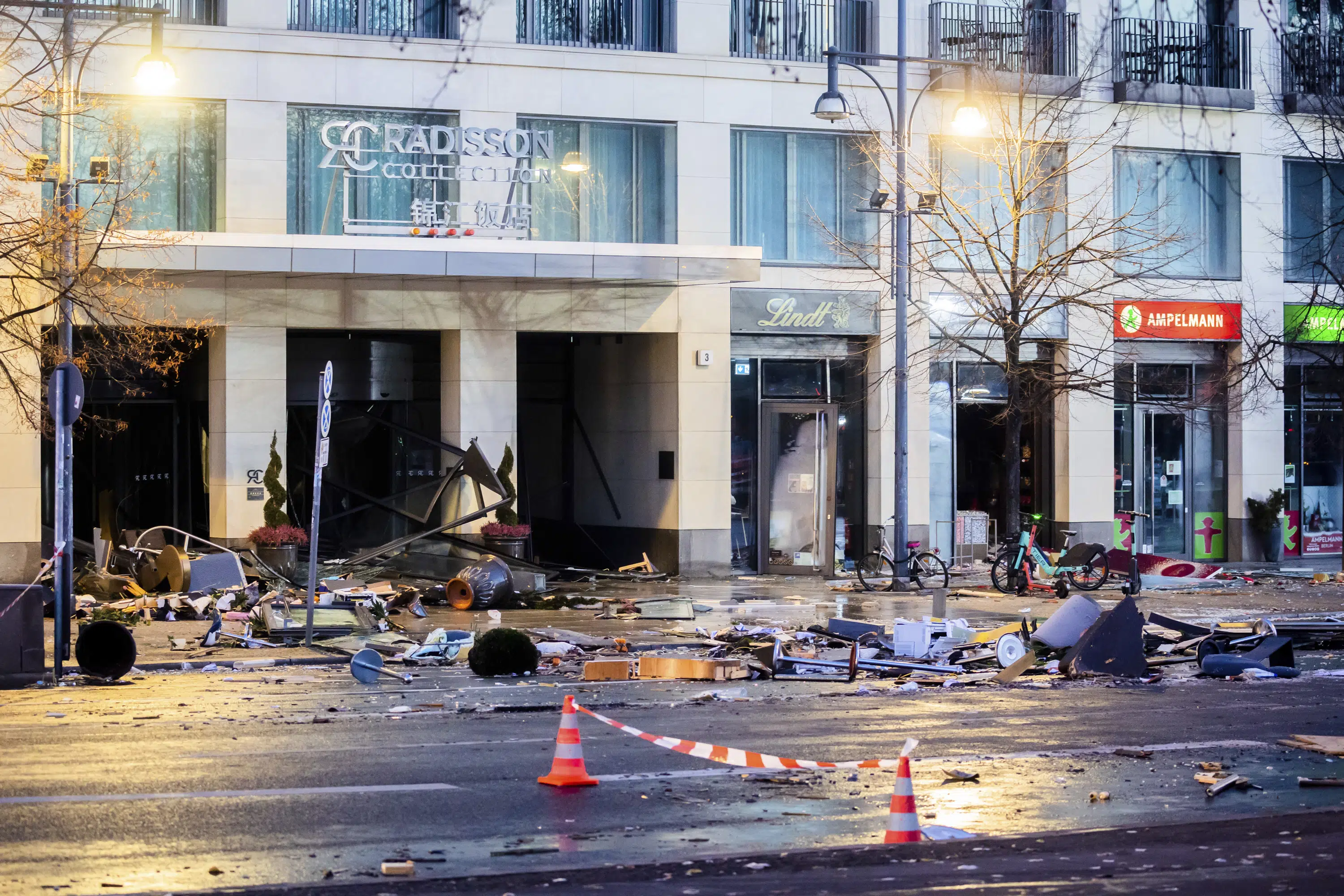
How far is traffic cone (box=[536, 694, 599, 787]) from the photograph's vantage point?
917 cm

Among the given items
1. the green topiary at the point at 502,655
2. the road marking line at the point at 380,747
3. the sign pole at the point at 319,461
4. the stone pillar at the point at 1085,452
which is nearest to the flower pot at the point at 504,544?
the sign pole at the point at 319,461

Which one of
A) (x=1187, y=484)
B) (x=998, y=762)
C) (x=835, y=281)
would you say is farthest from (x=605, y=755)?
(x=1187, y=484)

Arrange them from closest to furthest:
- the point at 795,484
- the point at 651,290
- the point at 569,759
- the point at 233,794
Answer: the point at 233,794 → the point at 569,759 → the point at 651,290 → the point at 795,484

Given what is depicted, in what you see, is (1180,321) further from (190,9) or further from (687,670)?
(687,670)

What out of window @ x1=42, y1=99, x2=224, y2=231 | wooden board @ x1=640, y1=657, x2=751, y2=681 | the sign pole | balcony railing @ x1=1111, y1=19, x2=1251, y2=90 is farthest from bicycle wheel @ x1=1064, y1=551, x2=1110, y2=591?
window @ x1=42, y1=99, x2=224, y2=231

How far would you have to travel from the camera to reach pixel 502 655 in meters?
14.6

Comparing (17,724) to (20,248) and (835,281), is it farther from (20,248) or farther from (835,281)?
(835,281)

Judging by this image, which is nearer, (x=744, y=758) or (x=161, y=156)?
(x=744, y=758)

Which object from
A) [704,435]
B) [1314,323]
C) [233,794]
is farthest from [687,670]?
[1314,323]

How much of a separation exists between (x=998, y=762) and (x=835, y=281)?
18.9 meters

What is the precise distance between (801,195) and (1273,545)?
39.2 ft

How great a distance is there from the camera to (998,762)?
10.1m

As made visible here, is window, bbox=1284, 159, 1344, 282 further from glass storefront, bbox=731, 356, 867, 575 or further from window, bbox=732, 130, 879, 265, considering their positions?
glass storefront, bbox=731, 356, 867, 575

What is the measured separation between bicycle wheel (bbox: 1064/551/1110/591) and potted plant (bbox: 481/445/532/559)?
28.0 feet
